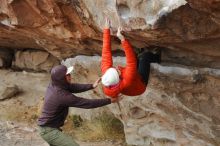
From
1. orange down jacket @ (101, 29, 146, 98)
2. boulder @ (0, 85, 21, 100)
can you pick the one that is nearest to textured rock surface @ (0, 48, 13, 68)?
boulder @ (0, 85, 21, 100)

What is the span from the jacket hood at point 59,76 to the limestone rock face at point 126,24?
745 mm

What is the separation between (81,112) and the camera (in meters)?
9.09

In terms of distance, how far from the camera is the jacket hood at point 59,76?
19.2 ft

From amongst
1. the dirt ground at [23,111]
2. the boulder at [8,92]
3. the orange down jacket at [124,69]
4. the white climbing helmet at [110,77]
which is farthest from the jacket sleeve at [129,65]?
the boulder at [8,92]

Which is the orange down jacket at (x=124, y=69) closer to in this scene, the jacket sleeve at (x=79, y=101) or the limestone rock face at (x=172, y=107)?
the jacket sleeve at (x=79, y=101)

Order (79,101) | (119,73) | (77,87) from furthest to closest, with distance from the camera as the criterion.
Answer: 1. (77,87)
2. (119,73)
3. (79,101)

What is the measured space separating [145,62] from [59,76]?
1093mm

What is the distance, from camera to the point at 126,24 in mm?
5766

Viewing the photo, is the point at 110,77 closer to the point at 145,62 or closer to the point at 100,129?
the point at 145,62

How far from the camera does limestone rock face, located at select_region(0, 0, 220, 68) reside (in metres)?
5.22

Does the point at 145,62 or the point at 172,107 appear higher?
the point at 145,62

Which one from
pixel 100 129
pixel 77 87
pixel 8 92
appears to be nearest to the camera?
pixel 77 87

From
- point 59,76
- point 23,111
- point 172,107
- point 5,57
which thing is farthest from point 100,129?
point 5,57

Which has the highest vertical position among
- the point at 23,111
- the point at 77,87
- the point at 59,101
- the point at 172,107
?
the point at 77,87
